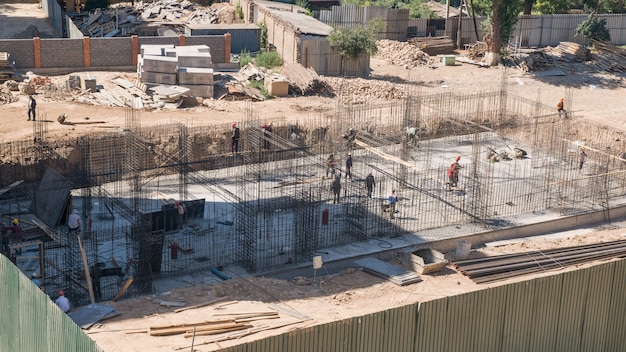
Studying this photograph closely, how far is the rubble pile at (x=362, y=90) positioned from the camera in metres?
46.8

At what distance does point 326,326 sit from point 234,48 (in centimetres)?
3552

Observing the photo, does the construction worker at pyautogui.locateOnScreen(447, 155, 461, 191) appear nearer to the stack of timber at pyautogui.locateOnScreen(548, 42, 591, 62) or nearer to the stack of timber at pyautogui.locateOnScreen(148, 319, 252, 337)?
the stack of timber at pyautogui.locateOnScreen(148, 319, 252, 337)

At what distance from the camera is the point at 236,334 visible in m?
22.6

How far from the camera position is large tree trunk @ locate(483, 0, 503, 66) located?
175 ft

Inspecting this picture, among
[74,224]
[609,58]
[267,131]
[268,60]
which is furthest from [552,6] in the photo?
[74,224]

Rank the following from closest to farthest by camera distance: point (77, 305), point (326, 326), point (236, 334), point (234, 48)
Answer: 1. point (326, 326)
2. point (236, 334)
3. point (77, 305)
4. point (234, 48)

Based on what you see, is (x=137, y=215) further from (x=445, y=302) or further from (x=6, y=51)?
(x=6, y=51)

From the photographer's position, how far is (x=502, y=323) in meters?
21.8

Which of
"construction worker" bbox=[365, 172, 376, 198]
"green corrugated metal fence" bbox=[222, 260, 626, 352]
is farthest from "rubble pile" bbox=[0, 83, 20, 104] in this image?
"green corrugated metal fence" bbox=[222, 260, 626, 352]

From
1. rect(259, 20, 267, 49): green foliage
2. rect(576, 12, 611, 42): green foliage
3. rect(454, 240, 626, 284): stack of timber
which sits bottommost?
rect(454, 240, 626, 284): stack of timber

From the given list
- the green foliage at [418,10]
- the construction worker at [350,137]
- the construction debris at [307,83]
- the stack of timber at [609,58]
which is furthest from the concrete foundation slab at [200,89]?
the stack of timber at [609,58]

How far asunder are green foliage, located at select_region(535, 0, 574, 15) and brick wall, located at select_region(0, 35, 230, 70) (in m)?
25.0

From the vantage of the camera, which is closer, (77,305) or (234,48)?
(77,305)

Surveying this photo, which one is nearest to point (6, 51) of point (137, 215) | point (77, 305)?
point (137, 215)
